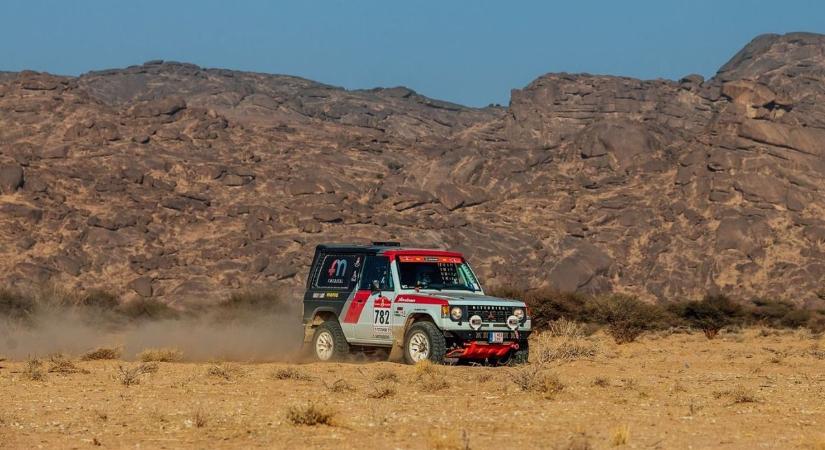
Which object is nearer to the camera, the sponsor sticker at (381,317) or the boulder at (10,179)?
the sponsor sticker at (381,317)

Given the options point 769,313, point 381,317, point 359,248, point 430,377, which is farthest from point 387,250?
point 769,313

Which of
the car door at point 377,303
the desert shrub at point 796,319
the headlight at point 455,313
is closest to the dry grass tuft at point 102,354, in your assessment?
the car door at point 377,303

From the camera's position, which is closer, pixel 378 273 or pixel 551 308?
pixel 378 273

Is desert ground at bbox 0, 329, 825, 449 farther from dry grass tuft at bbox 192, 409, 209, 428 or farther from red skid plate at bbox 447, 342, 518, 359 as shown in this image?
red skid plate at bbox 447, 342, 518, 359

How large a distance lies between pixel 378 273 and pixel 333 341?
62.9 inches

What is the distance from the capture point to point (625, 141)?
8912 cm

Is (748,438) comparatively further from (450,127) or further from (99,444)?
(450,127)

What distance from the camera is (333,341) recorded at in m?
23.5

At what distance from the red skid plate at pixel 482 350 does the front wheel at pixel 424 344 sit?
0.24m

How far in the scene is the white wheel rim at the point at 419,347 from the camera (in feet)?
70.9

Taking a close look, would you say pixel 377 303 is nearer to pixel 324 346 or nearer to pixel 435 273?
pixel 435 273

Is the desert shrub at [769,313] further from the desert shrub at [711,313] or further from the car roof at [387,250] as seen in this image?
the car roof at [387,250]

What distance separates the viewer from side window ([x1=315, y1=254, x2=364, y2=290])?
23469 mm

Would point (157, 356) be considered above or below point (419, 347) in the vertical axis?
below
